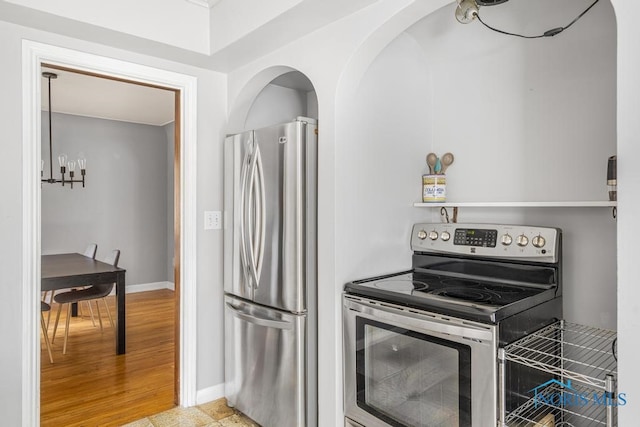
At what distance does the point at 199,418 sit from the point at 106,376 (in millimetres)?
1079

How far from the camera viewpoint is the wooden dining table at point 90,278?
3.34 meters

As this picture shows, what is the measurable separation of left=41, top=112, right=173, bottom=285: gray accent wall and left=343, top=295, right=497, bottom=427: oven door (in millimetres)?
4909

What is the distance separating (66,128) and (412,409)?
5587mm

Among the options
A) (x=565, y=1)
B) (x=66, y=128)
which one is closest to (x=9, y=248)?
(x=565, y=1)

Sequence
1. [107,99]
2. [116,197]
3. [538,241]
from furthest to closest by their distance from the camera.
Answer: [116,197]
[107,99]
[538,241]

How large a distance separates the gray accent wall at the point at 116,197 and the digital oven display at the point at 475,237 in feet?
16.8

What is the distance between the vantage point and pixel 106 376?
314 cm

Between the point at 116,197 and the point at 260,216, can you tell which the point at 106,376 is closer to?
the point at 260,216

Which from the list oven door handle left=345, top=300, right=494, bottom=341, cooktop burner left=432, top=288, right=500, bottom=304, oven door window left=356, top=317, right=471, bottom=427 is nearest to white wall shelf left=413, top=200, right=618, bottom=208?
cooktop burner left=432, top=288, right=500, bottom=304

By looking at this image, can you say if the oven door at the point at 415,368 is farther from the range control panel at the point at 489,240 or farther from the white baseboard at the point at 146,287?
the white baseboard at the point at 146,287
